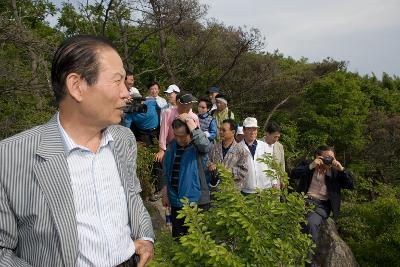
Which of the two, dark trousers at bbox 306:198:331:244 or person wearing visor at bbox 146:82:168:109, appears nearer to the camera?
dark trousers at bbox 306:198:331:244

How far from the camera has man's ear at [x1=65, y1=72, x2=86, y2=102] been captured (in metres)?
1.46

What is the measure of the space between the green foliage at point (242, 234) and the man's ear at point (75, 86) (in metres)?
1.48

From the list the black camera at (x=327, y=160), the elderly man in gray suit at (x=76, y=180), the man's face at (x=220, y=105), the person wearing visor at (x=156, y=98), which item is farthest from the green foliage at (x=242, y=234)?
the man's face at (x=220, y=105)

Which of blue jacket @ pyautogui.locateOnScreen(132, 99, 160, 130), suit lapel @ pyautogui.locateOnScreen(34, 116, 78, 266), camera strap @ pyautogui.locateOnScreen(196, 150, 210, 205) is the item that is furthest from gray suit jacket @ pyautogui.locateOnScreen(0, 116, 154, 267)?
blue jacket @ pyautogui.locateOnScreen(132, 99, 160, 130)

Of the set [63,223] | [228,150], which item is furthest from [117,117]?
[228,150]

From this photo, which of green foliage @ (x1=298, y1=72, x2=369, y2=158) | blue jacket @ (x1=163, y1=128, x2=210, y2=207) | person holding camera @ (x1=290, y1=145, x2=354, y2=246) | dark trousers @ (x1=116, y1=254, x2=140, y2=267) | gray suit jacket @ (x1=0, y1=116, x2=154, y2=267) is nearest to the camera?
gray suit jacket @ (x1=0, y1=116, x2=154, y2=267)

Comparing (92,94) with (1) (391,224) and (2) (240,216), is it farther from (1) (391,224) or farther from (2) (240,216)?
(1) (391,224)

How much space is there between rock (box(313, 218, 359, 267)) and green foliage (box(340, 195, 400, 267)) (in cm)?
97

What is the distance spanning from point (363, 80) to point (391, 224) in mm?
23602

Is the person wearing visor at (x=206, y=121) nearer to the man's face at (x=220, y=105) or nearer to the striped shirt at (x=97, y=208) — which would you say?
the man's face at (x=220, y=105)

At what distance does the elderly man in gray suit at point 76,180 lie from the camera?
1353 millimetres

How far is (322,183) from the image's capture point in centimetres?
561

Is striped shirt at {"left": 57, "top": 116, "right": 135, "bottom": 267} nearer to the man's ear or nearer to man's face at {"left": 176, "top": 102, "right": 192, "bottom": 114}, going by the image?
the man's ear

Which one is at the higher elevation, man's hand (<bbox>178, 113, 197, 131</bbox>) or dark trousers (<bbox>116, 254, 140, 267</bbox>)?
man's hand (<bbox>178, 113, 197, 131</bbox>)
